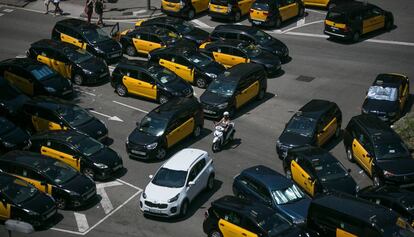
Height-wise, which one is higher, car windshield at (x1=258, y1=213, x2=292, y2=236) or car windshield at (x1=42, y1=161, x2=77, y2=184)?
car windshield at (x1=258, y1=213, x2=292, y2=236)

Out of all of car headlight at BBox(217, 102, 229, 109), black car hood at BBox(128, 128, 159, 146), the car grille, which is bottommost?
the car grille

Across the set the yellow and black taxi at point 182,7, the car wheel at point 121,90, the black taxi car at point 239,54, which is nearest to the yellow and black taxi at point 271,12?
the yellow and black taxi at point 182,7

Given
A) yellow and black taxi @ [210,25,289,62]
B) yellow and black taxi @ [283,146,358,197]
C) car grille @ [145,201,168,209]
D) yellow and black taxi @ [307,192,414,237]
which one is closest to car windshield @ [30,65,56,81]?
yellow and black taxi @ [210,25,289,62]

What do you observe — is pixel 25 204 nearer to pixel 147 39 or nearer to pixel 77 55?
pixel 77 55

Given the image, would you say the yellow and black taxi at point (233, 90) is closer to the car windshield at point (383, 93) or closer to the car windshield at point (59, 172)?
the car windshield at point (383, 93)

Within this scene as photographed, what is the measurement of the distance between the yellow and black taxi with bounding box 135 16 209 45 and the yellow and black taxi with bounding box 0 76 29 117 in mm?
11264

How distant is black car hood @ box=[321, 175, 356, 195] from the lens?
2847 cm

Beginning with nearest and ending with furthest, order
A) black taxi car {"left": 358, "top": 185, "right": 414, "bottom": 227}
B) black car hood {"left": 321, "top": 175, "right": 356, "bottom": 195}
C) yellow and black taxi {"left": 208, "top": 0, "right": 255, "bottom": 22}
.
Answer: black taxi car {"left": 358, "top": 185, "right": 414, "bottom": 227}
black car hood {"left": 321, "top": 175, "right": 356, "bottom": 195}
yellow and black taxi {"left": 208, "top": 0, "right": 255, "bottom": 22}

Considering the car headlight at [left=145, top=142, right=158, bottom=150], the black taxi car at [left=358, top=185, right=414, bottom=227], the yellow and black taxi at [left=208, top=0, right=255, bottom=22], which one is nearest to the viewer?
the black taxi car at [left=358, top=185, right=414, bottom=227]

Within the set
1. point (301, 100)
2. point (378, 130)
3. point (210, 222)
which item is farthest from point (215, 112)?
point (210, 222)

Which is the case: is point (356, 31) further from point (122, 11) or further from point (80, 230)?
point (80, 230)

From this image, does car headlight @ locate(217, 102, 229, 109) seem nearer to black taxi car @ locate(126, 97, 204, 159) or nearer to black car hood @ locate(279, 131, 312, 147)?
black taxi car @ locate(126, 97, 204, 159)

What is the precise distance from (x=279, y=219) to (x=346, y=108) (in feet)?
43.4

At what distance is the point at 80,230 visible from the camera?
2692cm
